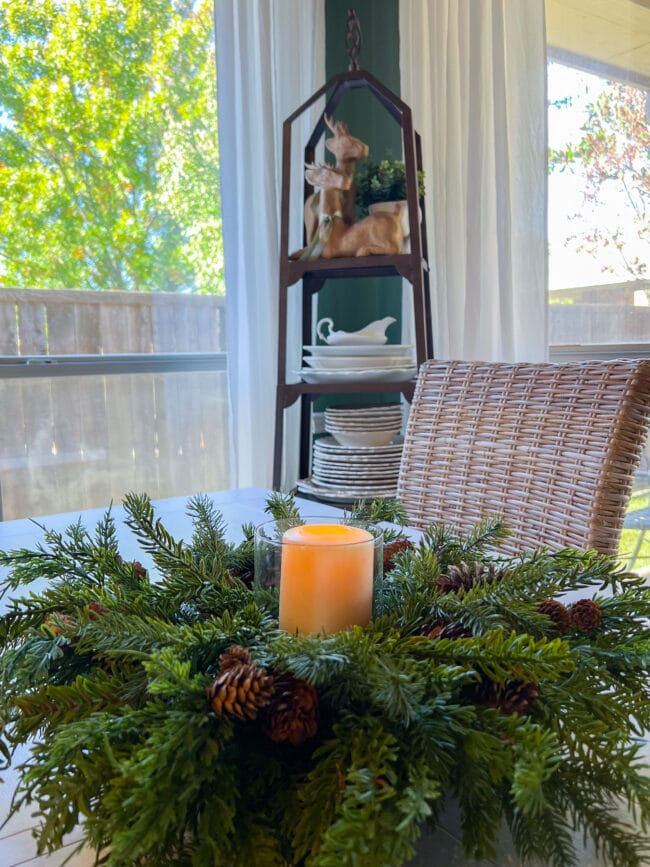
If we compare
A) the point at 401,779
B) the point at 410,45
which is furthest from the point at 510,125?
the point at 401,779

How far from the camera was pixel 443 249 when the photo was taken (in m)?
2.62

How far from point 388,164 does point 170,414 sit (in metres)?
Result: 1.07

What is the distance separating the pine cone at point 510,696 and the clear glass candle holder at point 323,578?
0.12 m

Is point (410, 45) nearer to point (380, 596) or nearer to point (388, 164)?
point (388, 164)

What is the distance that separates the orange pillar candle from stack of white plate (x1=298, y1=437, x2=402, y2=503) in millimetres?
1687

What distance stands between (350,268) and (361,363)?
0.97 ft

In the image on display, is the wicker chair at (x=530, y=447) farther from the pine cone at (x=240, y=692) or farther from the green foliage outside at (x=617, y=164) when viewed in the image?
the green foliage outside at (x=617, y=164)

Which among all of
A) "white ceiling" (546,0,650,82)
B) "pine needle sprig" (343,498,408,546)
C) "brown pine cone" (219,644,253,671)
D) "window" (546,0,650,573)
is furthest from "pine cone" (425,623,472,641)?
"white ceiling" (546,0,650,82)

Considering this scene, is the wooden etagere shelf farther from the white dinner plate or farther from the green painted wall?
the green painted wall

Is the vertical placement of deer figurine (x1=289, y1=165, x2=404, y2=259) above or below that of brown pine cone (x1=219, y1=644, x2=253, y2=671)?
above

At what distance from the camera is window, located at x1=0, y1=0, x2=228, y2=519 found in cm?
222

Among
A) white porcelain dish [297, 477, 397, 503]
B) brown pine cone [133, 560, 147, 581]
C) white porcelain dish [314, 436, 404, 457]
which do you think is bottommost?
white porcelain dish [297, 477, 397, 503]

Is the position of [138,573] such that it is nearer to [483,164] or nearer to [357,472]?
[357,472]

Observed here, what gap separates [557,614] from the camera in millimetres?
487
